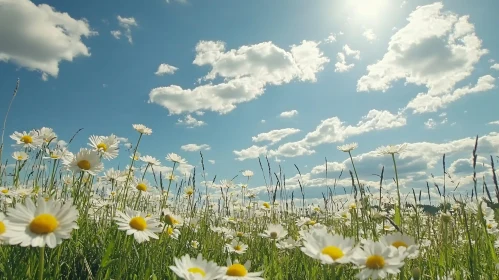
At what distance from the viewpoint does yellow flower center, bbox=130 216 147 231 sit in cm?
234

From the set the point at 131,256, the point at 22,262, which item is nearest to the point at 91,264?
the point at 131,256

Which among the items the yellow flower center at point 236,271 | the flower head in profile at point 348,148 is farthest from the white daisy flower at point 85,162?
the flower head in profile at point 348,148

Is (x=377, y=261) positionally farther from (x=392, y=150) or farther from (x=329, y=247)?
(x=392, y=150)

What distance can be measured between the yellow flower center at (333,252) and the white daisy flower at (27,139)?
3.70 metres

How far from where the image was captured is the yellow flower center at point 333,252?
1718 mm

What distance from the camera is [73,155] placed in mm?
2840

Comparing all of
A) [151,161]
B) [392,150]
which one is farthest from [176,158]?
[392,150]

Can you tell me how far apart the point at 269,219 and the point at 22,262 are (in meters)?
4.45

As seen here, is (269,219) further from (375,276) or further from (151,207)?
(375,276)

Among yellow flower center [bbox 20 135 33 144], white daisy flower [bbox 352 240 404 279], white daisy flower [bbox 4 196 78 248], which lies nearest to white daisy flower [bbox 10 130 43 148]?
yellow flower center [bbox 20 135 33 144]

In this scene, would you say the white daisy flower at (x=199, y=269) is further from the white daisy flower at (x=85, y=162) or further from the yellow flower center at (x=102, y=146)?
the yellow flower center at (x=102, y=146)

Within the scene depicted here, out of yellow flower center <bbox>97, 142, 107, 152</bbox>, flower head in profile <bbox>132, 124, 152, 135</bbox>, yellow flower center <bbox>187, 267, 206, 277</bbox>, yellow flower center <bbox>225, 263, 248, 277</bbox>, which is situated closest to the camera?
yellow flower center <bbox>187, 267, 206, 277</bbox>

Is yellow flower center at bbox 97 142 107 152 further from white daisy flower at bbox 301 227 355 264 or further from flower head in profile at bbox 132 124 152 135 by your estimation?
white daisy flower at bbox 301 227 355 264

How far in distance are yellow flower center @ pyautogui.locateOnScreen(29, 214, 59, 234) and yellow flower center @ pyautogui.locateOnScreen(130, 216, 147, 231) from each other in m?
0.72
